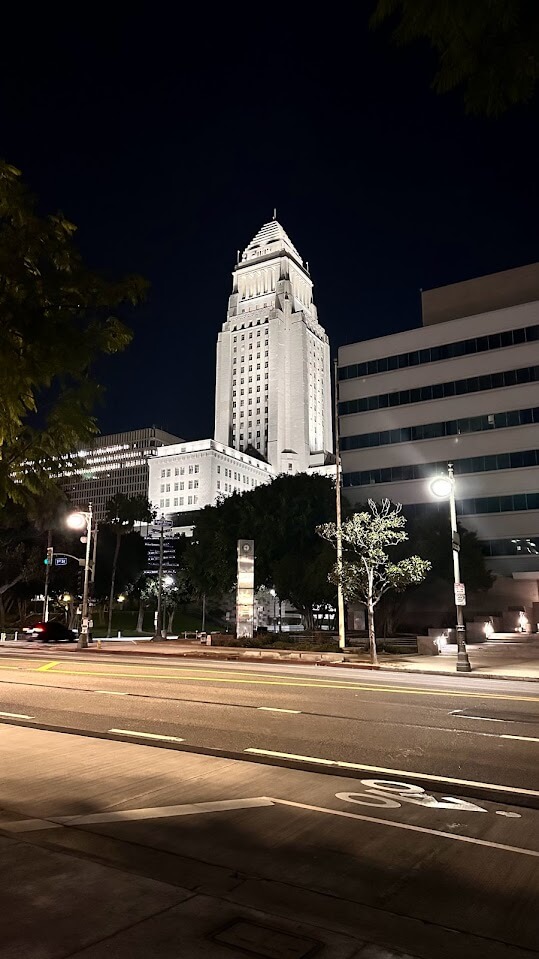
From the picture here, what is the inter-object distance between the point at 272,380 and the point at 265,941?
586 ft

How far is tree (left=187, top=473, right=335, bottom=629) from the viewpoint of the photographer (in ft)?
161

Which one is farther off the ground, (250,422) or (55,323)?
(250,422)

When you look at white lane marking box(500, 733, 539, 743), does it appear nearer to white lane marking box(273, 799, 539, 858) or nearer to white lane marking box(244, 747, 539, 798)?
white lane marking box(244, 747, 539, 798)

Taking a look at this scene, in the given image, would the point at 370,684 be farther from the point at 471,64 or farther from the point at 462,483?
the point at 462,483

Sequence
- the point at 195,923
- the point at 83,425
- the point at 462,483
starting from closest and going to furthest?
the point at 195,923 → the point at 83,425 → the point at 462,483

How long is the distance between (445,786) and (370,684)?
10.8m

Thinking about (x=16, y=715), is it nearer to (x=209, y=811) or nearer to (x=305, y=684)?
(x=209, y=811)

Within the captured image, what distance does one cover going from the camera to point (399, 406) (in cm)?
5947

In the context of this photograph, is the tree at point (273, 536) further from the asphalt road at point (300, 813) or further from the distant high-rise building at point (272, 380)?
the distant high-rise building at point (272, 380)

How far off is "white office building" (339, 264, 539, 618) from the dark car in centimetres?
2858

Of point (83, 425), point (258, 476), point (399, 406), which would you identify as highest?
point (258, 476)

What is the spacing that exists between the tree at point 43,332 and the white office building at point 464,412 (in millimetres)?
48799

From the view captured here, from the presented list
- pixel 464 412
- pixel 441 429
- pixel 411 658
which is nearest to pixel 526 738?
pixel 411 658

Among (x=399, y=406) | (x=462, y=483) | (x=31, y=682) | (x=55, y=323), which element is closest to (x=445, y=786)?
(x=55, y=323)
